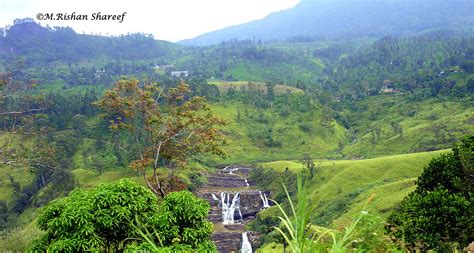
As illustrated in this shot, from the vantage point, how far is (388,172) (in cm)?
4947

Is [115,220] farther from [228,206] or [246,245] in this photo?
[228,206]

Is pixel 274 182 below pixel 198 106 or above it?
below

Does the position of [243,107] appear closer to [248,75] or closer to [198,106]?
[248,75]

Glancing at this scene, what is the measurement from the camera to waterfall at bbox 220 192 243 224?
47.8 metres

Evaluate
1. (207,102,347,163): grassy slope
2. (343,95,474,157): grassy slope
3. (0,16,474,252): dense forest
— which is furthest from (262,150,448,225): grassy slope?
(207,102,347,163): grassy slope

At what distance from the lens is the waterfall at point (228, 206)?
47.8 m

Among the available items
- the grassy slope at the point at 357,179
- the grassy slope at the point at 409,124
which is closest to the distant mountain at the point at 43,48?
the grassy slope at the point at 409,124

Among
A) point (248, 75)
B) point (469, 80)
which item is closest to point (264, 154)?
point (469, 80)

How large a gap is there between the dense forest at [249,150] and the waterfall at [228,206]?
2.36 meters

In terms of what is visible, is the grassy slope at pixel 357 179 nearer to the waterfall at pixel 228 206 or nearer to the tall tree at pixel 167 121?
the waterfall at pixel 228 206

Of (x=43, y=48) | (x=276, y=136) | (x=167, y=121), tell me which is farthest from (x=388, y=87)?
(x=43, y=48)

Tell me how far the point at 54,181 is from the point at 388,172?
46083 mm

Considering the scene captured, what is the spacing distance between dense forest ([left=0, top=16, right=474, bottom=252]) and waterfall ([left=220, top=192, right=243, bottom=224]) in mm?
2362

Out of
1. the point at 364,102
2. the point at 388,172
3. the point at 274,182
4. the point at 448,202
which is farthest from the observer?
the point at 364,102
